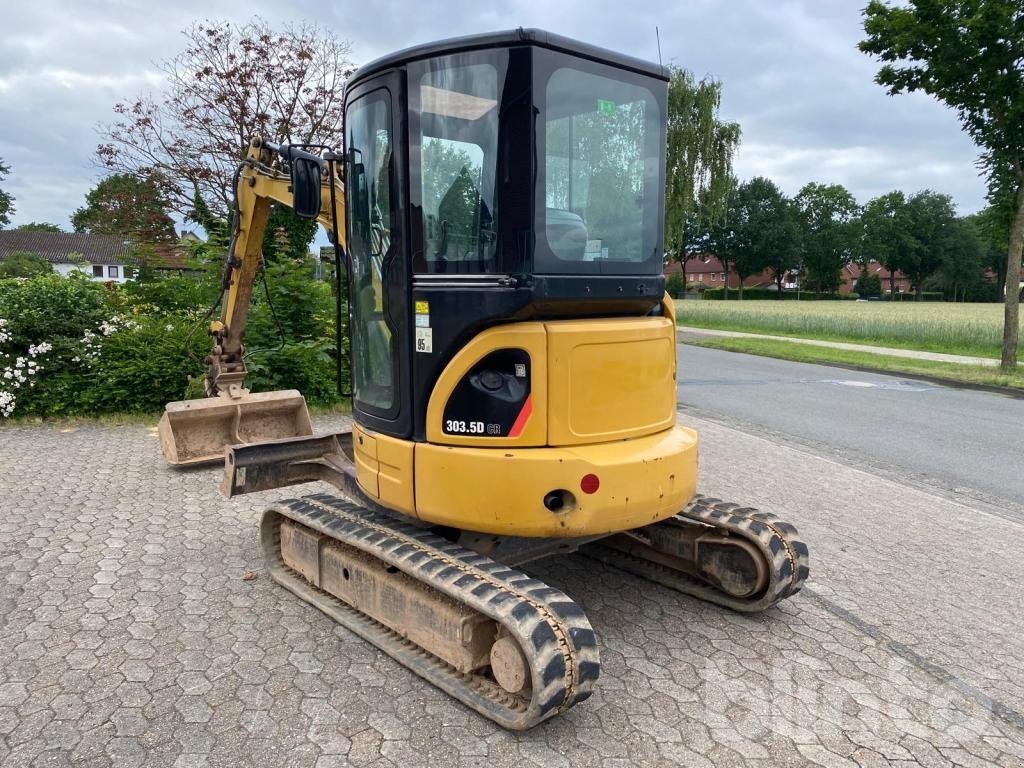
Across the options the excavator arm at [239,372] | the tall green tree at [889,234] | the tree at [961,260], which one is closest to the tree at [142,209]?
the excavator arm at [239,372]

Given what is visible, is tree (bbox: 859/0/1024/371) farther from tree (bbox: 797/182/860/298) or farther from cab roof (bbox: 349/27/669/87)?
tree (bbox: 797/182/860/298)

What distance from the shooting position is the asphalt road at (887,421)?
7.31 metres

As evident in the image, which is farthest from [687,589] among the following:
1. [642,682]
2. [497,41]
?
[497,41]

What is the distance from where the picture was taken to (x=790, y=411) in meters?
10.8

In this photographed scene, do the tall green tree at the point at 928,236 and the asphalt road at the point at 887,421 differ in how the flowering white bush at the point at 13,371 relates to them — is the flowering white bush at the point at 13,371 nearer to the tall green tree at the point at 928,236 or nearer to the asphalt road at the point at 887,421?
the asphalt road at the point at 887,421

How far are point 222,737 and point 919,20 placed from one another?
16162 mm

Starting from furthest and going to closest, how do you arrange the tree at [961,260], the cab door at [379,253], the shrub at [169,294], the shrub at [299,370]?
the tree at [961,260] < the shrub at [169,294] < the shrub at [299,370] < the cab door at [379,253]

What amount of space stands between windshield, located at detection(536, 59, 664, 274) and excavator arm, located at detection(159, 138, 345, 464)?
7.35ft

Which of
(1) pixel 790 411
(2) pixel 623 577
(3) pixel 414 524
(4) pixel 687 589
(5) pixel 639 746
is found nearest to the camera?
(5) pixel 639 746

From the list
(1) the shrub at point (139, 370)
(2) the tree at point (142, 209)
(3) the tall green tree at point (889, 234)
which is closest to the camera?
(1) the shrub at point (139, 370)

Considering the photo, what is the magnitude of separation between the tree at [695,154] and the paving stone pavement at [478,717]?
24.7 m

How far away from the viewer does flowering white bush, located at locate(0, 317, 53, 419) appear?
8.61 meters

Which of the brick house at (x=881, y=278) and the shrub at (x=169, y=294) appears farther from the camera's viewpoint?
the brick house at (x=881, y=278)

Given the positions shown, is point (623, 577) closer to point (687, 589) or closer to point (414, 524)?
point (687, 589)
